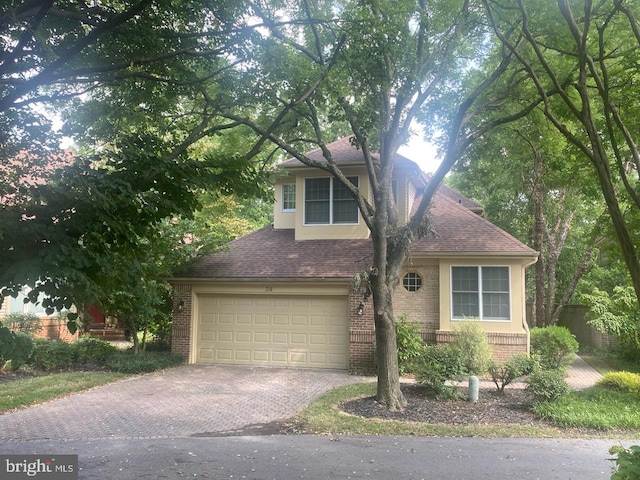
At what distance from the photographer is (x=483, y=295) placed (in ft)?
46.3

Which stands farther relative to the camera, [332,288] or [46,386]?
[332,288]

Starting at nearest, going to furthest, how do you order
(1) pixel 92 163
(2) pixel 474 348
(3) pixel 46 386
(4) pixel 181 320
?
(1) pixel 92 163 < (3) pixel 46 386 < (2) pixel 474 348 < (4) pixel 181 320

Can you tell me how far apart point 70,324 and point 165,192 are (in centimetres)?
192

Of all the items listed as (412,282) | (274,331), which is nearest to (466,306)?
(412,282)

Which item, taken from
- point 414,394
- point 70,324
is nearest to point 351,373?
point 414,394

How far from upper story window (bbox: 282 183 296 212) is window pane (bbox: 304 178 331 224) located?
124 centimetres

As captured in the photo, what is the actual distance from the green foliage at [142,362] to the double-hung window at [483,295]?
324 inches

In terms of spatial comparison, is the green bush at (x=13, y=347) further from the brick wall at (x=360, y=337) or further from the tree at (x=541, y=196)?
the brick wall at (x=360, y=337)

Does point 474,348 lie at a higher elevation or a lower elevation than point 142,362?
higher

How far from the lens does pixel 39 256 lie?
14.6ft

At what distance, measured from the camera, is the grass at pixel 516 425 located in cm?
787

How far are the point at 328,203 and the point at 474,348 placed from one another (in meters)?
6.36

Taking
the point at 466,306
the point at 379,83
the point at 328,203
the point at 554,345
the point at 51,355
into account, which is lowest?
the point at 51,355

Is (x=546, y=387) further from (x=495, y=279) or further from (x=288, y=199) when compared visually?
(x=288, y=199)
